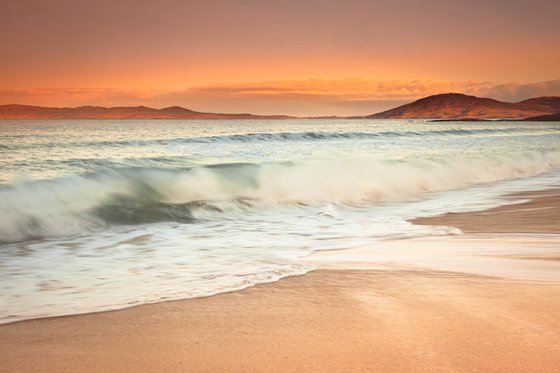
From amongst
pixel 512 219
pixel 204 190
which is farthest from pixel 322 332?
pixel 204 190

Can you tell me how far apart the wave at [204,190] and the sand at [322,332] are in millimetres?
4524

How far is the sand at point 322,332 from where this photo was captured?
278 cm

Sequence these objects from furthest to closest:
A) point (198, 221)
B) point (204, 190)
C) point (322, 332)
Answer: point (204, 190), point (198, 221), point (322, 332)

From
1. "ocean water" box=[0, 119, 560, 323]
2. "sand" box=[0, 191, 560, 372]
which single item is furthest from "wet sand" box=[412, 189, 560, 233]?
"sand" box=[0, 191, 560, 372]

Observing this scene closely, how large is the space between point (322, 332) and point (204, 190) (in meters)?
8.66

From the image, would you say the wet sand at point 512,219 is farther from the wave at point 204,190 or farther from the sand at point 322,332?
the sand at point 322,332

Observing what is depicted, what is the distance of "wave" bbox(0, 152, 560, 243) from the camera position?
8.51 m

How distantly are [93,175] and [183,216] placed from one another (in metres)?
2.98

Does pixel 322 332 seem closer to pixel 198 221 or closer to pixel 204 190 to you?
pixel 198 221

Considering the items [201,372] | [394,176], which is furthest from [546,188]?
[201,372]

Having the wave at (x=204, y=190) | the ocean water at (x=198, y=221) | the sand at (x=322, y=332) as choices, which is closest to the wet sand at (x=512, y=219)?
the ocean water at (x=198, y=221)

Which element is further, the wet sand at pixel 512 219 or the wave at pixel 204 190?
the wave at pixel 204 190

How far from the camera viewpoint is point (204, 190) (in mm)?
11664

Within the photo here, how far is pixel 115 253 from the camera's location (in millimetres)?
6164
